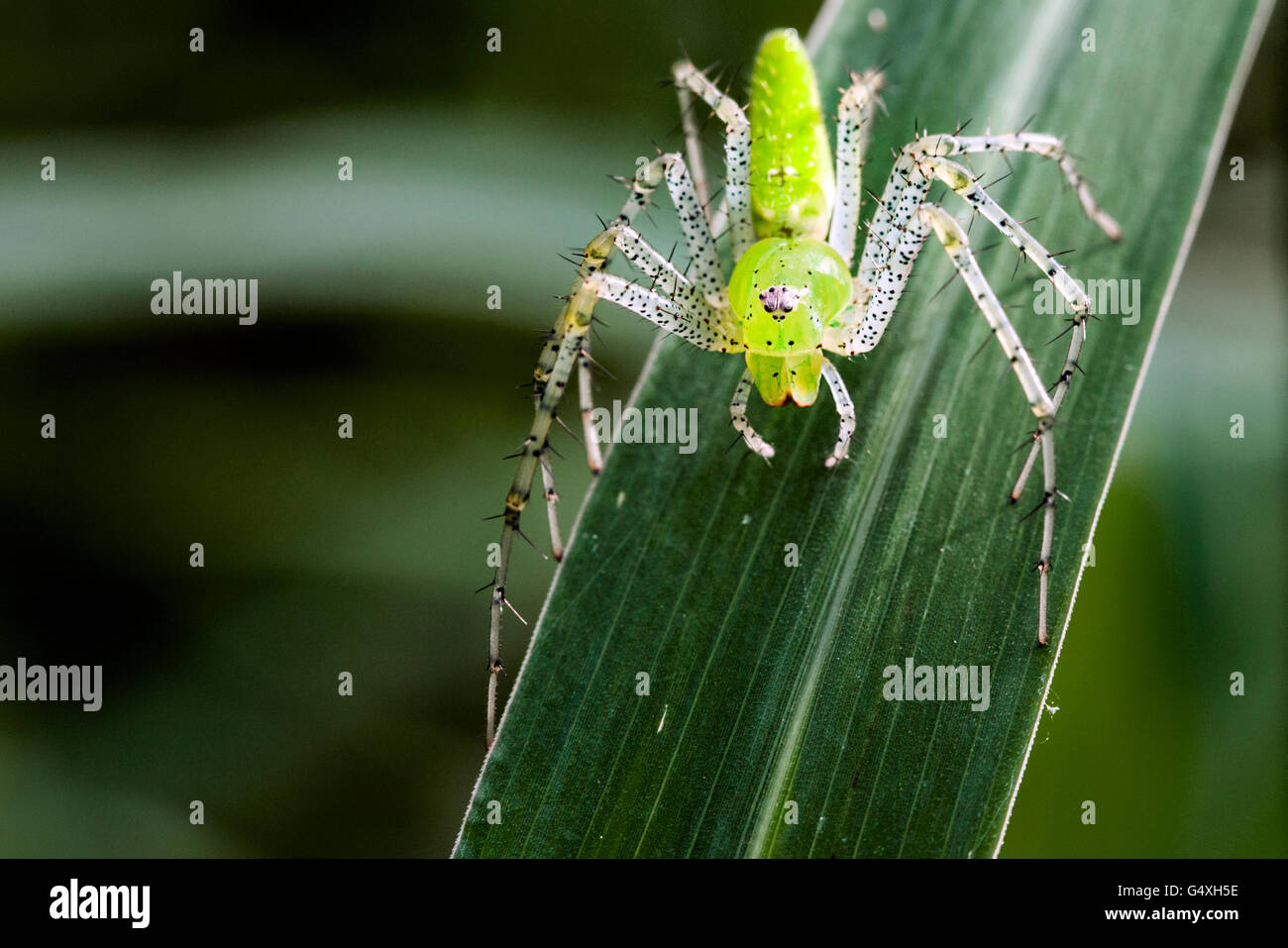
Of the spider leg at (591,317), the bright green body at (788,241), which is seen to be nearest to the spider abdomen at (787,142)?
the bright green body at (788,241)

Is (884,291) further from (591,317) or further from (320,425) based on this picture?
(320,425)

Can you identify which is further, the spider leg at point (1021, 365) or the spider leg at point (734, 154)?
the spider leg at point (734, 154)

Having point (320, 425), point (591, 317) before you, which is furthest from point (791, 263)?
point (320, 425)

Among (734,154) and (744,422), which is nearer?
(744,422)

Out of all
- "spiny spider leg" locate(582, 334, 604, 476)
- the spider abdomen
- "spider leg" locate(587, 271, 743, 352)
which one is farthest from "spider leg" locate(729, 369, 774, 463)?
the spider abdomen

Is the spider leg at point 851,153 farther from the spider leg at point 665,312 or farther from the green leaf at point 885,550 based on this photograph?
the spider leg at point 665,312
